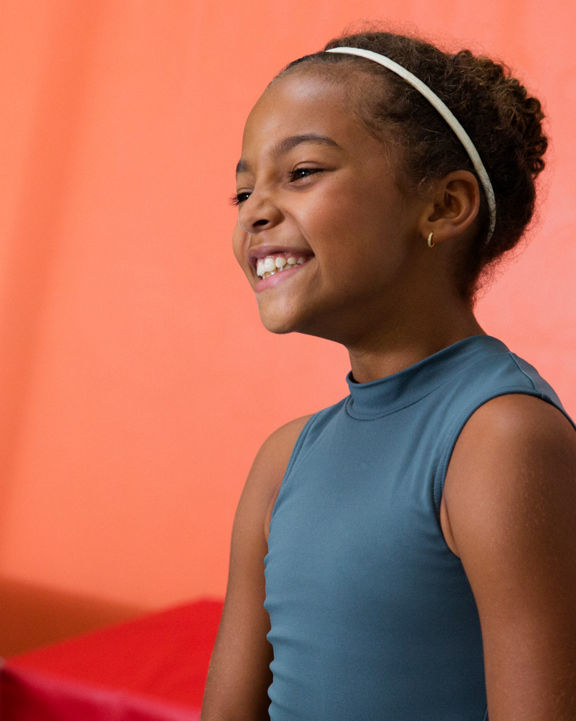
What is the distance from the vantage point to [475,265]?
92 cm

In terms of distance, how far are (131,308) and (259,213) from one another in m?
1.79

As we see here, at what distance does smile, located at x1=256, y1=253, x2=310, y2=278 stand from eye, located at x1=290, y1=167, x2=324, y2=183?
70mm

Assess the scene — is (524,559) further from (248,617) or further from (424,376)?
(248,617)

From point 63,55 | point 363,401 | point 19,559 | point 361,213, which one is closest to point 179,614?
point 19,559

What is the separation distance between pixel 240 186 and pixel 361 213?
5.9 inches

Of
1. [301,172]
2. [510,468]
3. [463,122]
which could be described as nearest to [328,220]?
[301,172]

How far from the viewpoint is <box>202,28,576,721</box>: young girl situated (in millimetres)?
663

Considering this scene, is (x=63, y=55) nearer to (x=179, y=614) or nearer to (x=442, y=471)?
(x=179, y=614)

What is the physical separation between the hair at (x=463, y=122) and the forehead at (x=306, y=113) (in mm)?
16

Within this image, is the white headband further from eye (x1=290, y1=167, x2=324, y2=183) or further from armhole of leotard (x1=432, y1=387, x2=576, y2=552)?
armhole of leotard (x1=432, y1=387, x2=576, y2=552)

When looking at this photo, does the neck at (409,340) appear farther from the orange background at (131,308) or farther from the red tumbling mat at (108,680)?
the orange background at (131,308)

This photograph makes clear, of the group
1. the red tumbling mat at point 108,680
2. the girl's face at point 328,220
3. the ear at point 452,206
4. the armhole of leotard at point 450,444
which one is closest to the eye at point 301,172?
the girl's face at point 328,220

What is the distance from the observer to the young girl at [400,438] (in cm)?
66

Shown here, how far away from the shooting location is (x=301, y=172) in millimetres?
863
